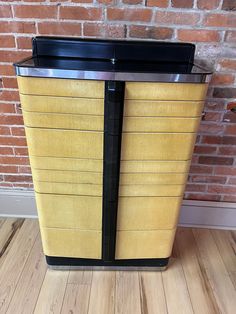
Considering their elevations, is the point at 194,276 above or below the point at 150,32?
below

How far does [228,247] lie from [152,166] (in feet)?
2.57

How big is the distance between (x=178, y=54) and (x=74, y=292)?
1102mm

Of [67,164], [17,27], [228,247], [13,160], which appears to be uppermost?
[17,27]

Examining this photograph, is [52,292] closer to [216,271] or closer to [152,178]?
[152,178]

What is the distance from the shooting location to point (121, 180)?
101 cm

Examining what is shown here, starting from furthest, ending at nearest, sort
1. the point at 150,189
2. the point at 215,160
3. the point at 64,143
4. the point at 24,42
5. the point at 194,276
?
the point at 215,160 → the point at 194,276 → the point at 24,42 → the point at 150,189 → the point at 64,143

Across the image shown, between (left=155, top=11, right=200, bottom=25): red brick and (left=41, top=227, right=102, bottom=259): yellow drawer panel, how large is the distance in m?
0.93

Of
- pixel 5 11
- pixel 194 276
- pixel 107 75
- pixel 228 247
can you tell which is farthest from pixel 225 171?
pixel 5 11

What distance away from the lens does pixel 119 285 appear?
46.6 inches

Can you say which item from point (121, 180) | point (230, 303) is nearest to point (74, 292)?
point (121, 180)

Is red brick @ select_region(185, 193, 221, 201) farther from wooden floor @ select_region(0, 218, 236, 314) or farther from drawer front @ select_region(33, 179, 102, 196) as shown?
drawer front @ select_region(33, 179, 102, 196)

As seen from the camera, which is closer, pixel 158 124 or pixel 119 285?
pixel 158 124

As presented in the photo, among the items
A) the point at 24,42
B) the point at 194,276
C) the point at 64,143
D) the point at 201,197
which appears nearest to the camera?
the point at 64,143

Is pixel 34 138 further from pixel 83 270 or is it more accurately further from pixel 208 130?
pixel 208 130
